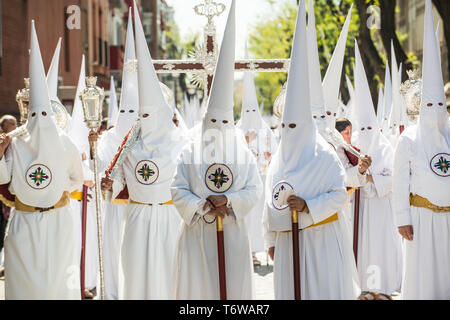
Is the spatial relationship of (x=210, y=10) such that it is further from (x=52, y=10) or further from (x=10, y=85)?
(x=52, y=10)

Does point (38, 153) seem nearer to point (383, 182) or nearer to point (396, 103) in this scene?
point (383, 182)

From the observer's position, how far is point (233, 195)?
19.2ft

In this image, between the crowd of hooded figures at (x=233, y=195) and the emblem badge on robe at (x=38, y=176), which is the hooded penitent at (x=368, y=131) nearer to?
the crowd of hooded figures at (x=233, y=195)

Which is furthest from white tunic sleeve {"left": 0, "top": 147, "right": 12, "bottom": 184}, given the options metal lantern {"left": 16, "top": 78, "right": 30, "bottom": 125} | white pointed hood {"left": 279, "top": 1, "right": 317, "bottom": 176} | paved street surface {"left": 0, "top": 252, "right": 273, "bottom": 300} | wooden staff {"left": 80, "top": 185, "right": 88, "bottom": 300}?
white pointed hood {"left": 279, "top": 1, "right": 317, "bottom": 176}

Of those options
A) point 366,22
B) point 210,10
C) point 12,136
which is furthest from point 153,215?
point 366,22

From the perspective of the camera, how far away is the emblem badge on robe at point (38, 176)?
271 inches

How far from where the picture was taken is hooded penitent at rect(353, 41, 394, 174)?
8.98m

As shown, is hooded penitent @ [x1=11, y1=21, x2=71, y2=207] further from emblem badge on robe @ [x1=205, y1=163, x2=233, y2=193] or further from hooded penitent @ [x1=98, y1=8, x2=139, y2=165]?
hooded penitent @ [x1=98, y1=8, x2=139, y2=165]

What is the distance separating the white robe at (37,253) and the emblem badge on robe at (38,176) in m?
0.12

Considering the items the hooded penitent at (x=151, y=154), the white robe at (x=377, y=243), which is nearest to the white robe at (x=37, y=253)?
the hooded penitent at (x=151, y=154)

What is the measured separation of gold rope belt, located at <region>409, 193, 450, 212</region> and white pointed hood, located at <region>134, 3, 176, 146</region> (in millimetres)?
2644

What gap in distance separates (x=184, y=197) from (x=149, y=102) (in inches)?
70.8

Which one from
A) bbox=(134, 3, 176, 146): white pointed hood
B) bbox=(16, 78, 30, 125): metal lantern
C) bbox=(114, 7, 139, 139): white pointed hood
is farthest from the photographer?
bbox=(114, 7, 139, 139): white pointed hood

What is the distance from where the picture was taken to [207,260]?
19.4 ft
